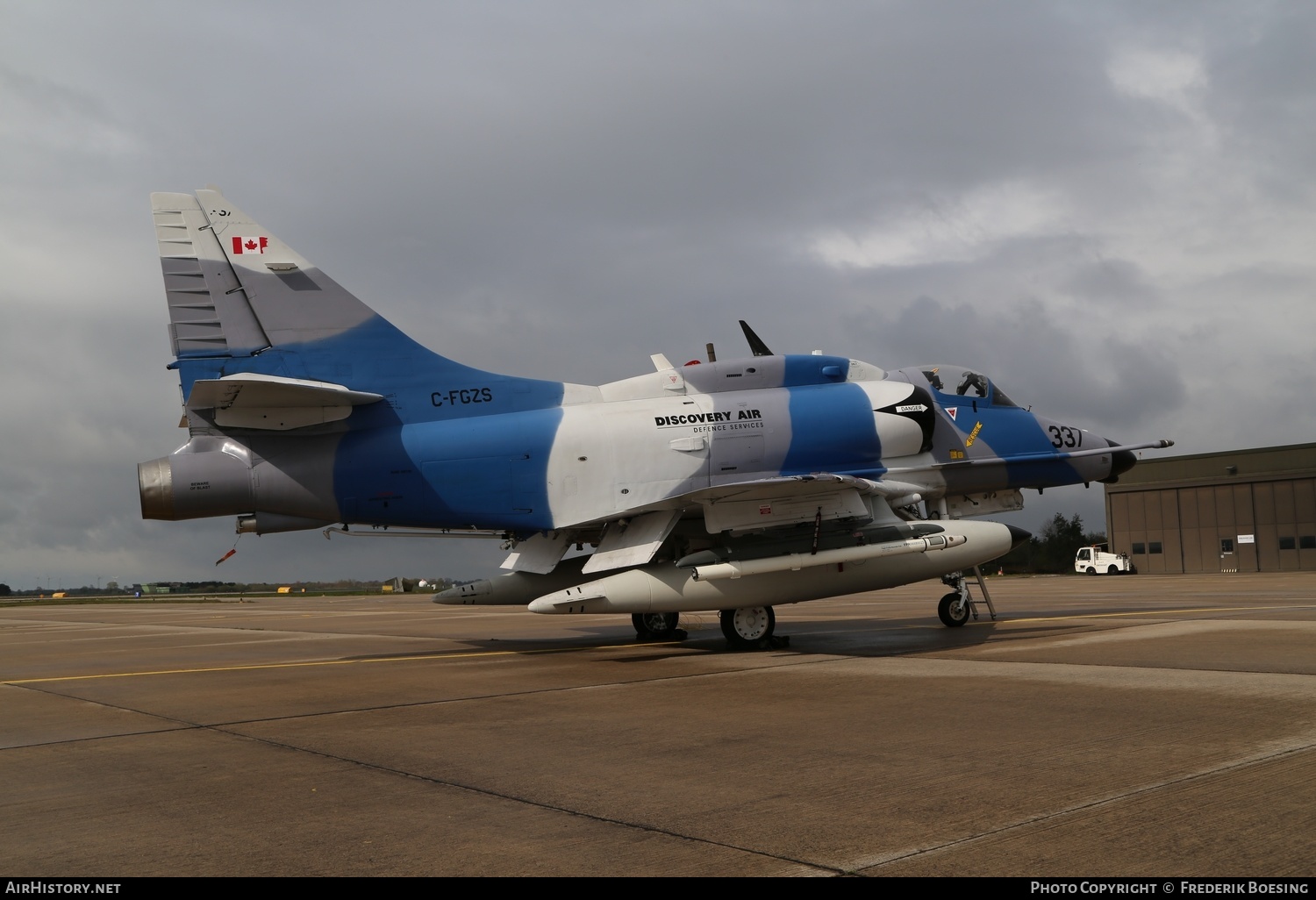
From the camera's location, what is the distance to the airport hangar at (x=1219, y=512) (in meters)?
55.8

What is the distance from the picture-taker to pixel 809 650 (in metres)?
13.4

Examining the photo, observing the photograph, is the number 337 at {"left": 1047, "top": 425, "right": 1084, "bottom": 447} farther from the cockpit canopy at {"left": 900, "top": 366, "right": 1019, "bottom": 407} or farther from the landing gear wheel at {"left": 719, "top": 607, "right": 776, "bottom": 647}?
the landing gear wheel at {"left": 719, "top": 607, "right": 776, "bottom": 647}

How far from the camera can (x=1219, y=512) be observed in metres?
59.1

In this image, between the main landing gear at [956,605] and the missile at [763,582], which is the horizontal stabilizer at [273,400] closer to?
the missile at [763,582]

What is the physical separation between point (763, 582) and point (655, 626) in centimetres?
324

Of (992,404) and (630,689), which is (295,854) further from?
(992,404)

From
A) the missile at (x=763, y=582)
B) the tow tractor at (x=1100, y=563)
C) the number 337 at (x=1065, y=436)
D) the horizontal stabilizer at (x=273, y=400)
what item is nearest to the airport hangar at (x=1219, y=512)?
the tow tractor at (x=1100, y=563)

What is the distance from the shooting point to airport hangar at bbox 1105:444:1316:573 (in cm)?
5575

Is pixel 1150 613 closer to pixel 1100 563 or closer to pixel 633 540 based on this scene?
pixel 633 540

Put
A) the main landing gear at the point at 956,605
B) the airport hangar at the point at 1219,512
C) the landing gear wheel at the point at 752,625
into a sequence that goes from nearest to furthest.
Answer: the landing gear wheel at the point at 752,625 → the main landing gear at the point at 956,605 → the airport hangar at the point at 1219,512

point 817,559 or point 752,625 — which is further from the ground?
point 817,559

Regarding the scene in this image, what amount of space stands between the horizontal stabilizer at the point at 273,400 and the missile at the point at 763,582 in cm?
376

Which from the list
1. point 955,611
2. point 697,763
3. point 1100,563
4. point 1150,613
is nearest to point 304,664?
point 697,763
